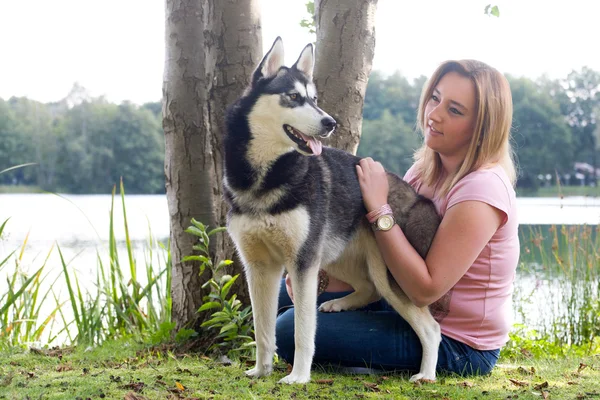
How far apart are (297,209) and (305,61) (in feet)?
2.75

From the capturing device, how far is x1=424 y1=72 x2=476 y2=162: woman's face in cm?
336

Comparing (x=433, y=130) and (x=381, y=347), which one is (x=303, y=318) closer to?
(x=381, y=347)

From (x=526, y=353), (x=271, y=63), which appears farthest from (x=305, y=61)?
(x=526, y=353)

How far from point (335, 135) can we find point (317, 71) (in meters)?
0.47

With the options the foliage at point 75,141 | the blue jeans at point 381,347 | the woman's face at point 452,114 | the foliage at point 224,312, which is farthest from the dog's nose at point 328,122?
the foliage at point 75,141

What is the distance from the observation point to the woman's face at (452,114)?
3.36 metres

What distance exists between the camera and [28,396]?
Answer: 9.75 feet

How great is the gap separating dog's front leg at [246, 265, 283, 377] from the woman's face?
44.5 inches

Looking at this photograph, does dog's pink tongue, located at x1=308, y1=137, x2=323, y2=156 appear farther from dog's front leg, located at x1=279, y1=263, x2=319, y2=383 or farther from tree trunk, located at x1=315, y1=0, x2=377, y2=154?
tree trunk, located at x1=315, y1=0, x2=377, y2=154

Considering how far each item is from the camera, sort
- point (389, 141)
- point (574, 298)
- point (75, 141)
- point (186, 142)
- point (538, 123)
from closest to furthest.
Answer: point (186, 142), point (574, 298), point (389, 141), point (75, 141), point (538, 123)

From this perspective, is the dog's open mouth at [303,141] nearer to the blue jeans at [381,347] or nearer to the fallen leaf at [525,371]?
the blue jeans at [381,347]

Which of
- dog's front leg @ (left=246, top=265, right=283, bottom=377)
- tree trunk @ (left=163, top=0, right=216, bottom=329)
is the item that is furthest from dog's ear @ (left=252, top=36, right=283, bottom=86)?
tree trunk @ (left=163, top=0, right=216, bottom=329)

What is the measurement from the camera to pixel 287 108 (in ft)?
10.4

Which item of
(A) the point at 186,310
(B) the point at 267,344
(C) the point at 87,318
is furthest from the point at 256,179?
(C) the point at 87,318
